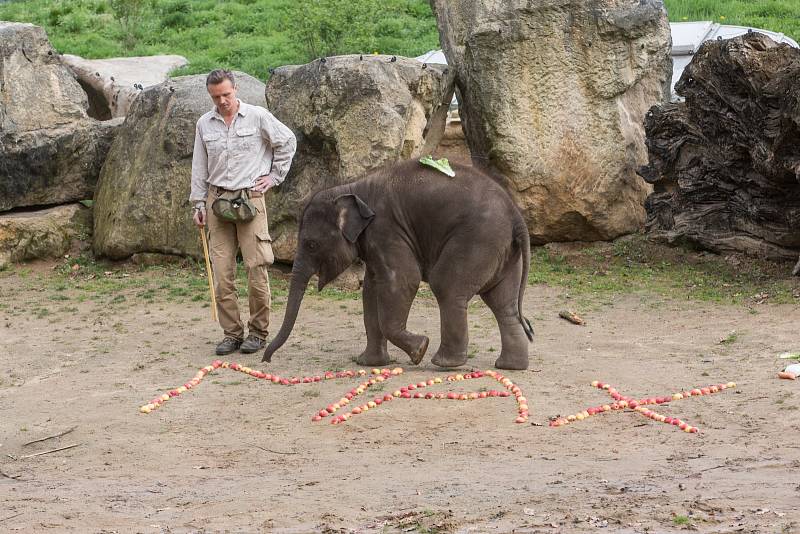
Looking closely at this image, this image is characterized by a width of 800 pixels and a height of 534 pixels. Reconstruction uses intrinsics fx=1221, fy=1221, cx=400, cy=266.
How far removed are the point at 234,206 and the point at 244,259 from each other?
19.1 inches

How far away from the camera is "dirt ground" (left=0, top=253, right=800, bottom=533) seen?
5582 millimetres

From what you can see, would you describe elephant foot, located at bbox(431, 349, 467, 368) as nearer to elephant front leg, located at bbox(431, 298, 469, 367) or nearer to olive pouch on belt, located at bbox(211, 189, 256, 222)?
elephant front leg, located at bbox(431, 298, 469, 367)

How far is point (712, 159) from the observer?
1186 centimetres

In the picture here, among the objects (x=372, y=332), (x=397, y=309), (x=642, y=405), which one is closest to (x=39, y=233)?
(x=372, y=332)

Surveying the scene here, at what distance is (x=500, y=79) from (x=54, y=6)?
41.4 feet

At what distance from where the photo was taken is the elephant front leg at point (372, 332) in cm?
877

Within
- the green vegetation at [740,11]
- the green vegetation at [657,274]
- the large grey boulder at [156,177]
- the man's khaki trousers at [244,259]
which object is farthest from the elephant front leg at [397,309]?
the green vegetation at [740,11]

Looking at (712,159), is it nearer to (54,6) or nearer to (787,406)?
(787,406)

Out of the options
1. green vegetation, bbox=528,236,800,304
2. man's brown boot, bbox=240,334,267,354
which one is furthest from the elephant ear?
green vegetation, bbox=528,236,800,304

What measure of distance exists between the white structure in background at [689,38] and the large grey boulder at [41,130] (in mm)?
4079

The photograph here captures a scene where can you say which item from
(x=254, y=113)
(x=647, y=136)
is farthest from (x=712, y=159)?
(x=254, y=113)

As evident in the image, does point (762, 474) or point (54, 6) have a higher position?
point (54, 6)

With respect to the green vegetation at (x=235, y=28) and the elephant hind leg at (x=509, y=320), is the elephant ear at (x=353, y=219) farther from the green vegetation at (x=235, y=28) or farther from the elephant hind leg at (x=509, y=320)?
the green vegetation at (x=235, y=28)

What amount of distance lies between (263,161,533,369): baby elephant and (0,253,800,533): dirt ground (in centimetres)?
36
